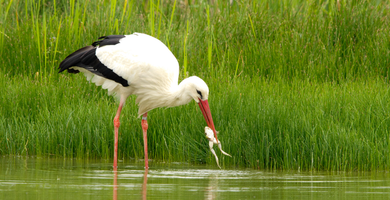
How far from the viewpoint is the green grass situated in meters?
5.91

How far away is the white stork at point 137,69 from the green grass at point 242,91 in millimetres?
347

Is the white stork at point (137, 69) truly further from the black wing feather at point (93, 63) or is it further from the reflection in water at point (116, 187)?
the reflection in water at point (116, 187)

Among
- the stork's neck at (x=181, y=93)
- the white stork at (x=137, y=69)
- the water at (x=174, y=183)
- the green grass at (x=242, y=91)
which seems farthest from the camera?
the white stork at (x=137, y=69)

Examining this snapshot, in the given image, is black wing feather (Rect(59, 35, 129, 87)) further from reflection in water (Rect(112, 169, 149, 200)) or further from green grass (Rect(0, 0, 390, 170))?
reflection in water (Rect(112, 169, 149, 200))

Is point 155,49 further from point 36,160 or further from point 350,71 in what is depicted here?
point 350,71

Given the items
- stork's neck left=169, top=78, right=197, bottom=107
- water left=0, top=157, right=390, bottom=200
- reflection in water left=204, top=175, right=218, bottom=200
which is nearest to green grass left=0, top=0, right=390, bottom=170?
stork's neck left=169, top=78, right=197, bottom=107

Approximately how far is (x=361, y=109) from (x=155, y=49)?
2499mm

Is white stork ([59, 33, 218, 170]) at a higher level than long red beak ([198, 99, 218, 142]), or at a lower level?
higher

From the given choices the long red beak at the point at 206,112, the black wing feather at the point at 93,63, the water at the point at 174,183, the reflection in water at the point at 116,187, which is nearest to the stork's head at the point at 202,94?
the long red beak at the point at 206,112

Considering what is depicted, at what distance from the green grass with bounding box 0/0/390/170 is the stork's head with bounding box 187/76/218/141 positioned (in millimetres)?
332

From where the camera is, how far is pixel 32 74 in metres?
8.88

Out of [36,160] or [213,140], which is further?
[36,160]

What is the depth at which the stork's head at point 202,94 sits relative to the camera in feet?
19.5

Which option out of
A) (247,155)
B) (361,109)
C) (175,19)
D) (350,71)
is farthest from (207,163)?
(175,19)
